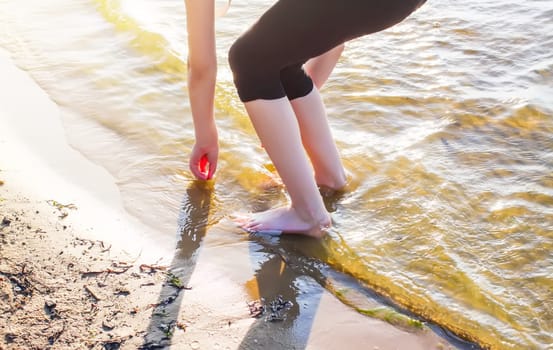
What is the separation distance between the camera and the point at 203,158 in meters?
2.98

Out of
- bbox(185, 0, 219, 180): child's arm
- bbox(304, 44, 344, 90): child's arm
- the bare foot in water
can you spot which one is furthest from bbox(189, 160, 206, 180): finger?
bbox(304, 44, 344, 90): child's arm

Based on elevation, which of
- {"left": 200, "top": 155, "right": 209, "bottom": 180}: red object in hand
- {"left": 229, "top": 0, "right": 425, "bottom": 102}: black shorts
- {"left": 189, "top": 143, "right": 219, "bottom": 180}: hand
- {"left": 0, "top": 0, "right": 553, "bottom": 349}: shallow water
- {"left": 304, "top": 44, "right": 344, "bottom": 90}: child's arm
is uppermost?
Result: {"left": 229, "top": 0, "right": 425, "bottom": 102}: black shorts

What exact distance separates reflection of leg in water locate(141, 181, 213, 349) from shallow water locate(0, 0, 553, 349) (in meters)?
0.05

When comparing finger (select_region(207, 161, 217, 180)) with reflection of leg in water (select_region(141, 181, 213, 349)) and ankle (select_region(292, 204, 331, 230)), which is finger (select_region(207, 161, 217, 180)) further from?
ankle (select_region(292, 204, 331, 230))

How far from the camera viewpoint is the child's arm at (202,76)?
2449 millimetres

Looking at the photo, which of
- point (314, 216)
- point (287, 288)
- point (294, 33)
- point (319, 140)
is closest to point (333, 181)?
point (319, 140)

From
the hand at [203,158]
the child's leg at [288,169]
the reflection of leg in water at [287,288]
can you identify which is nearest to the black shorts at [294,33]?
the child's leg at [288,169]

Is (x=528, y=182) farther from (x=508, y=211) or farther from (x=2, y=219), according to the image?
(x=2, y=219)

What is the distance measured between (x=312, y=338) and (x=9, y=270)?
108cm

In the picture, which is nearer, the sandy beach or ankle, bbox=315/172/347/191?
the sandy beach

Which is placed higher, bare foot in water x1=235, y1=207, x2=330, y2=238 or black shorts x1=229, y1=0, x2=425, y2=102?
black shorts x1=229, y1=0, x2=425, y2=102

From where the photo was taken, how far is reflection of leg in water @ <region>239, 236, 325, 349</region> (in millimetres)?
2277

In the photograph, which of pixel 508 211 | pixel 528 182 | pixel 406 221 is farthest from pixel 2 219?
pixel 528 182

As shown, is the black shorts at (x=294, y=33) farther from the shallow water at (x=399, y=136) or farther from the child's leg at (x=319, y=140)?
the shallow water at (x=399, y=136)
